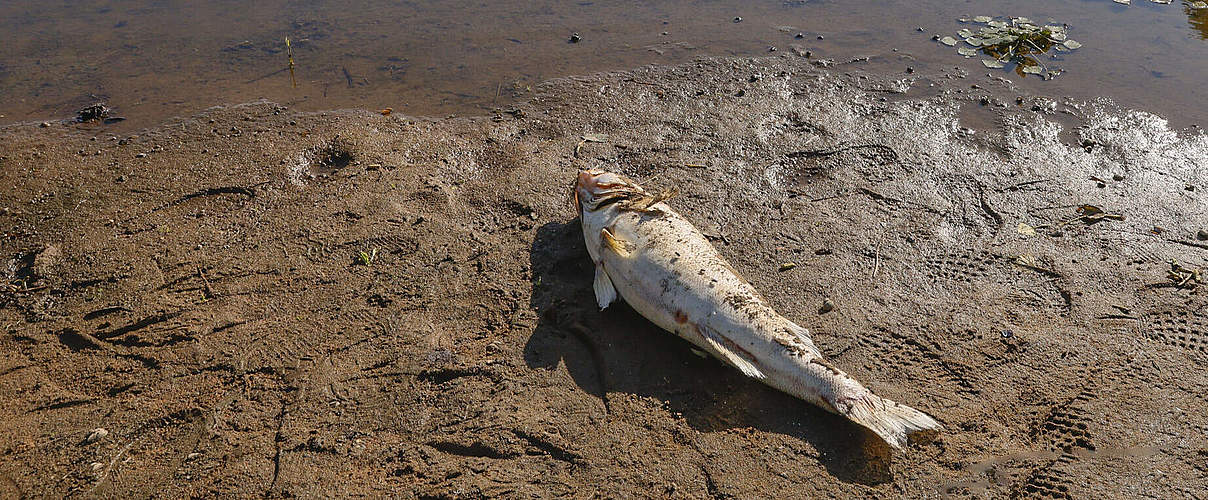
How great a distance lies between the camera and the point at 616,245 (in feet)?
14.0

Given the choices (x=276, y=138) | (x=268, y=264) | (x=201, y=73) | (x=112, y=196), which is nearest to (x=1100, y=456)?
(x=268, y=264)

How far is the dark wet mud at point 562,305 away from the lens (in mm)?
3443

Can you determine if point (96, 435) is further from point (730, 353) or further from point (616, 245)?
point (730, 353)

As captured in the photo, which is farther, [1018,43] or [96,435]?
[1018,43]

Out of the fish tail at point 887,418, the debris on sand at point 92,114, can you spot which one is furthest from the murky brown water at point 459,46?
the fish tail at point 887,418

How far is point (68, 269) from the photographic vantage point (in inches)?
174

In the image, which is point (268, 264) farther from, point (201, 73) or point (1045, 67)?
point (1045, 67)

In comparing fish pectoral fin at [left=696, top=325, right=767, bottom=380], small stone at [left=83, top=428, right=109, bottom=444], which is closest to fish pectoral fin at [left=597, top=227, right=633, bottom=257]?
fish pectoral fin at [left=696, top=325, right=767, bottom=380]

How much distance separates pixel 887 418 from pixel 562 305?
210 cm

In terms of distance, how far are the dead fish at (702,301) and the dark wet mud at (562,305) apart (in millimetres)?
179

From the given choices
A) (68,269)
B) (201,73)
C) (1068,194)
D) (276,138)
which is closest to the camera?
(68,269)

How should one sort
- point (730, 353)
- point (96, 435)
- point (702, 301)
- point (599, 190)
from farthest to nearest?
point (599, 190) < point (702, 301) < point (730, 353) < point (96, 435)

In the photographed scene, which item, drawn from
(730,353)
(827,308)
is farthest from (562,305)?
(827,308)

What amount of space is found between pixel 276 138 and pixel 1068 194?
7.18 m
